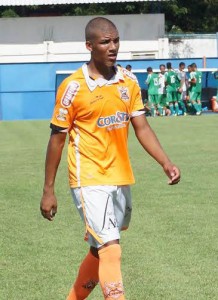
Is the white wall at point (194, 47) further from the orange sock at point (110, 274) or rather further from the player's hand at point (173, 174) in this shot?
the orange sock at point (110, 274)

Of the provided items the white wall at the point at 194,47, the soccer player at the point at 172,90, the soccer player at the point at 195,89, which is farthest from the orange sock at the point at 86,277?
the white wall at the point at 194,47

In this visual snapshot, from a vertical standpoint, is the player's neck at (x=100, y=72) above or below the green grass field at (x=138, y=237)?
above

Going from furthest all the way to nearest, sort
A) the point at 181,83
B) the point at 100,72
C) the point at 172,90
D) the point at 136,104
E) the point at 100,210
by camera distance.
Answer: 1. the point at 172,90
2. the point at 181,83
3. the point at 136,104
4. the point at 100,72
5. the point at 100,210

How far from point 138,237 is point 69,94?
3604mm

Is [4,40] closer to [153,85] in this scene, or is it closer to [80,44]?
[80,44]

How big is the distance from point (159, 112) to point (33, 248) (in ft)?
77.3

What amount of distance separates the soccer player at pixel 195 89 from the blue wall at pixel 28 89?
16.3ft

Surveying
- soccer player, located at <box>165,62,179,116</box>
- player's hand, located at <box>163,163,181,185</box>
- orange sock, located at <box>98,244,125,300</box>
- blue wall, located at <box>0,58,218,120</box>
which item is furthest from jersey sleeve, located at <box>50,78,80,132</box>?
blue wall, located at <box>0,58,218,120</box>

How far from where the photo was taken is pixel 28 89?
3272cm

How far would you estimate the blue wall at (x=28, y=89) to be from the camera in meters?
32.7

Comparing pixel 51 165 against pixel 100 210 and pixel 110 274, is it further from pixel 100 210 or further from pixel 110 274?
pixel 110 274

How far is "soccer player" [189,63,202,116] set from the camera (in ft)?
103

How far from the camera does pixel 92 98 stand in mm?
5648

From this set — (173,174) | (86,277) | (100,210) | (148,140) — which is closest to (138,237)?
(86,277)
